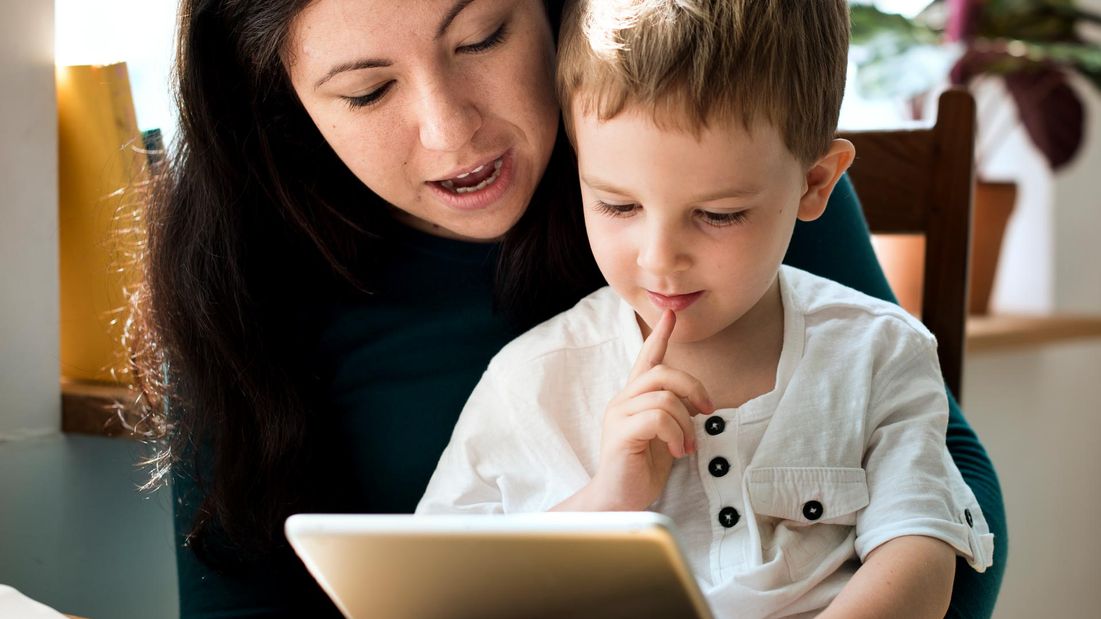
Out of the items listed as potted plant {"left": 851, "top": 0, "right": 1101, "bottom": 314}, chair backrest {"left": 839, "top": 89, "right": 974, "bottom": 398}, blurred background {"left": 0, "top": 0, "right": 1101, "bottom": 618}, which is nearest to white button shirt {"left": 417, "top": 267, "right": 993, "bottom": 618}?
chair backrest {"left": 839, "top": 89, "right": 974, "bottom": 398}

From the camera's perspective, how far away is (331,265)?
1.25 meters

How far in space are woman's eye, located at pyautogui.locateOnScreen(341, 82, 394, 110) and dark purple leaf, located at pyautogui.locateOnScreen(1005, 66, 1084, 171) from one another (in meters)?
1.69

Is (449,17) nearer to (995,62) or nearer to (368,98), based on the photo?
(368,98)

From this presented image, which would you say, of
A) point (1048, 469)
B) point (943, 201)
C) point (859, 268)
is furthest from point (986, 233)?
point (859, 268)

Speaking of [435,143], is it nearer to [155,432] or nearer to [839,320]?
[839,320]

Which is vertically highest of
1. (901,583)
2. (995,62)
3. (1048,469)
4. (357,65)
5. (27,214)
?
(995,62)

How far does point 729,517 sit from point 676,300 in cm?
18

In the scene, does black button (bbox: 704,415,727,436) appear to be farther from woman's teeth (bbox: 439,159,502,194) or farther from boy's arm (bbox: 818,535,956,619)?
woman's teeth (bbox: 439,159,502,194)

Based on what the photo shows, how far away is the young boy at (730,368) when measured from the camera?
0.86 meters

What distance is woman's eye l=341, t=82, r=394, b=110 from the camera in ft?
3.52

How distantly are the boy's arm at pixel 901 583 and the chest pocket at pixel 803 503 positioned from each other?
0.04 m

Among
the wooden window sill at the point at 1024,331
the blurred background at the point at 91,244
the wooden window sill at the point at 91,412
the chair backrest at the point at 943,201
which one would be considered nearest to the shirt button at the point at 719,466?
the chair backrest at the point at 943,201

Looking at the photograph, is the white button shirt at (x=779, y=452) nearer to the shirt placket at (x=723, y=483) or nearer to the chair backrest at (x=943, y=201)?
the shirt placket at (x=723, y=483)

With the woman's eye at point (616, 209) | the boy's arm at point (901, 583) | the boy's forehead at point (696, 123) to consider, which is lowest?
the boy's arm at point (901, 583)
